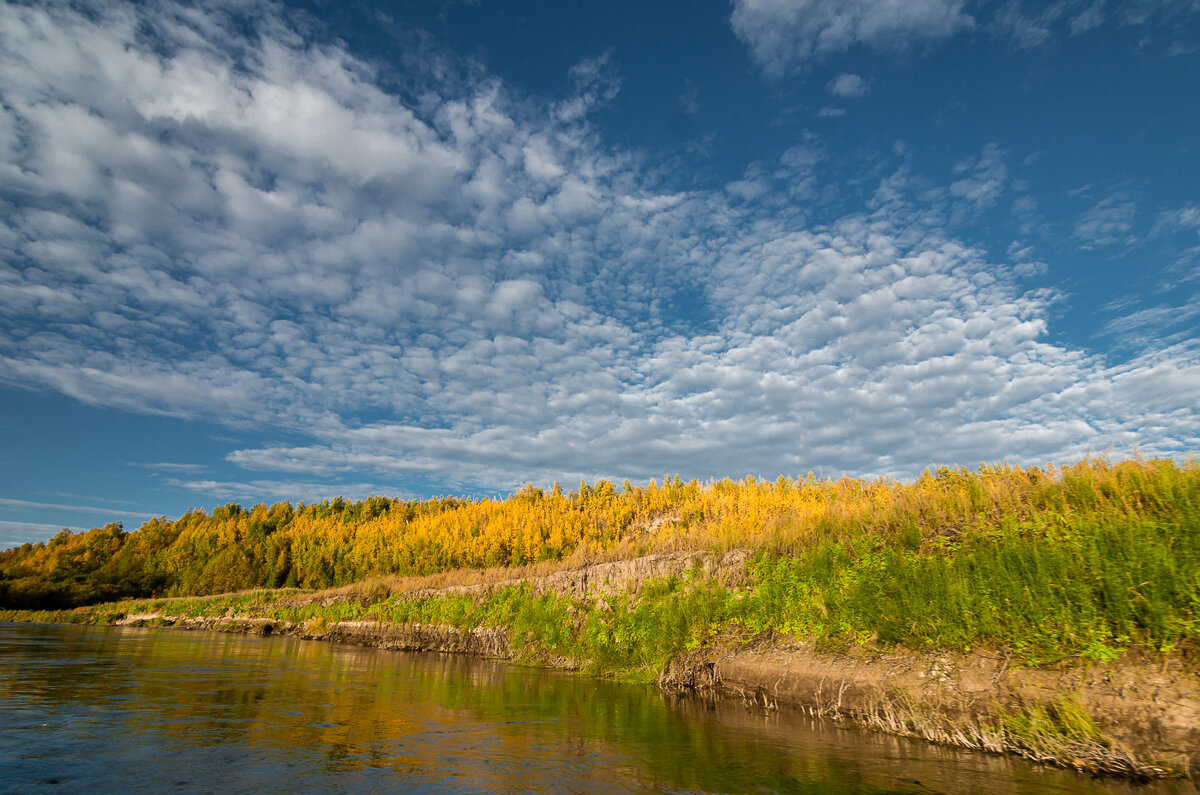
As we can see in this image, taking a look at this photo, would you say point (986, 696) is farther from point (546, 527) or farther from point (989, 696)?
point (546, 527)

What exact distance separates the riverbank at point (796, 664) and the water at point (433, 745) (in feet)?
1.64

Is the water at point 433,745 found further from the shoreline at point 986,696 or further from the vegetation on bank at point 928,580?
the vegetation on bank at point 928,580

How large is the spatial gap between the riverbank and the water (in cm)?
50

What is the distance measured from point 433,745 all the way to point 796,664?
7292 millimetres

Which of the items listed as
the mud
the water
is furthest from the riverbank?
the water

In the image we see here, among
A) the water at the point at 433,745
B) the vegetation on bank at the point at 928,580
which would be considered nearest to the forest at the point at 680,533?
the vegetation on bank at the point at 928,580

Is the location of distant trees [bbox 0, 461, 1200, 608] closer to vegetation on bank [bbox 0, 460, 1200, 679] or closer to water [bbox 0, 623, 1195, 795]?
vegetation on bank [bbox 0, 460, 1200, 679]

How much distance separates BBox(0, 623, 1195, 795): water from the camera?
5859mm

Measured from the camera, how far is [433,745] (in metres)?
7.61

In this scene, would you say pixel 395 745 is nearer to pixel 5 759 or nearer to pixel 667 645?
pixel 5 759

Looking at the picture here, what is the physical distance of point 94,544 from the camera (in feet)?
294

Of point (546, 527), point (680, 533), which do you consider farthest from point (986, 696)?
point (546, 527)

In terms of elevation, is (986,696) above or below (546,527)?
below

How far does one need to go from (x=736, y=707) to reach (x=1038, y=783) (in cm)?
618
